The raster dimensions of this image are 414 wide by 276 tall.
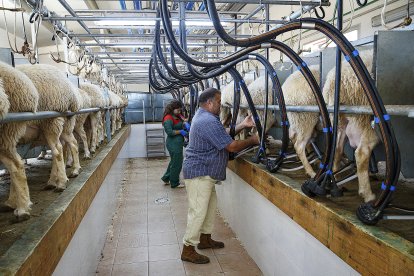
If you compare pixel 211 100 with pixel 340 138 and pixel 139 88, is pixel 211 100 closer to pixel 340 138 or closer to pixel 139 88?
pixel 340 138

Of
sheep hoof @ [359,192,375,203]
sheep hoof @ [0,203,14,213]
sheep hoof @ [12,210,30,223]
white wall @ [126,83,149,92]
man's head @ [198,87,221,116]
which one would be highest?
white wall @ [126,83,149,92]

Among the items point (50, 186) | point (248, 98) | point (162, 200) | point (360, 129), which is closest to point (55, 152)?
point (50, 186)

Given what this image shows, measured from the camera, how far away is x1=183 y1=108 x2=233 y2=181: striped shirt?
319cm

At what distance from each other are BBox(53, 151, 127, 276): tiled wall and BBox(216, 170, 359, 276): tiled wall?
1.53 metres

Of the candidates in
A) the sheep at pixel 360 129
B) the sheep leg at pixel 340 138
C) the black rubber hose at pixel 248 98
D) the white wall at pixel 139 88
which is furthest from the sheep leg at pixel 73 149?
the white wall at pixel 139 88

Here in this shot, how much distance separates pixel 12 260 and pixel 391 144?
174 cm

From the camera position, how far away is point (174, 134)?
6496 millimetres

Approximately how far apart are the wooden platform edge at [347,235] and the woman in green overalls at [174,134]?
3.86m

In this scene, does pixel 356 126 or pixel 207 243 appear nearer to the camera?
pixel 356 126

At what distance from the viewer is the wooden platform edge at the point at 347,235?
1432mm

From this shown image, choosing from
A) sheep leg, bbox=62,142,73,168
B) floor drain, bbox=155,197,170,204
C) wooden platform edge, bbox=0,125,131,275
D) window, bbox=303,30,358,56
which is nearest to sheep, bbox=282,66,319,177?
window, bbox=303,30,358,56

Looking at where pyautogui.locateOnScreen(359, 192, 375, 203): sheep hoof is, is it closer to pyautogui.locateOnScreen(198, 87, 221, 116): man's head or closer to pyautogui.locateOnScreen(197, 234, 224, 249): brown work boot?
pyautogui.locateOnScreen(198, 87, 221, 116): man's head

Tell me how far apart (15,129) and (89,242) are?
4.08 ft

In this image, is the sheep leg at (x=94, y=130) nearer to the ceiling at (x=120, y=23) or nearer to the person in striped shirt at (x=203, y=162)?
the ceiling at (x=120, y=23)
